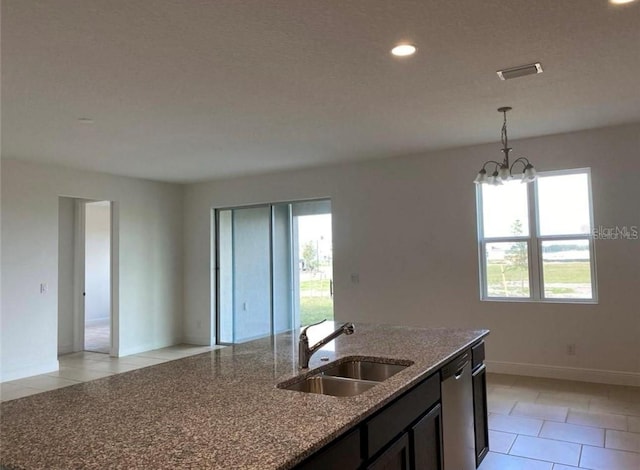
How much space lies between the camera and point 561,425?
362cm

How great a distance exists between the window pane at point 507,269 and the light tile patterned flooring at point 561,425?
97cm

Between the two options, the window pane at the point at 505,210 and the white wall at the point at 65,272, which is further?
the white wall at the point at 65,272

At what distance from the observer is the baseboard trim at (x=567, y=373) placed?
461 cm

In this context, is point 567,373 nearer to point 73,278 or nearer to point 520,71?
point 520,71

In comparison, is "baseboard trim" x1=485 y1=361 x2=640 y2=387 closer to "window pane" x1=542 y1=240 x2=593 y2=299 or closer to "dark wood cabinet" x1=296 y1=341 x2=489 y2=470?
"window pane" x1=542 y1=240 x2=593 y2=299

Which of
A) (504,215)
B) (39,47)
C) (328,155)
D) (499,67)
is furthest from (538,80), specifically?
(39,47)

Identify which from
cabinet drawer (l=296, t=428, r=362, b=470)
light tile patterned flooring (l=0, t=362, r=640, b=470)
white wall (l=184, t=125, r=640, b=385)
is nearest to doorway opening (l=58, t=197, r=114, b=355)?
light tile patterned flooring (l=0, t=362, r=640, b=470)

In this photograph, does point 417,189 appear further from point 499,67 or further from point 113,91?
point 113,91

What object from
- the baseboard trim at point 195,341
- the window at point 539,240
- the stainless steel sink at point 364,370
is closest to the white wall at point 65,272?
the baseboard trim at point 195,341

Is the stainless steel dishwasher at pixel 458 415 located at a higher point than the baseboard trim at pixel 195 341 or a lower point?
higher

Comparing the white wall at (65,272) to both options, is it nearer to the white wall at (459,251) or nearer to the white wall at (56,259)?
the white wall at (56,259)

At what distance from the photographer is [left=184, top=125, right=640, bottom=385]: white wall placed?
15.3 feet

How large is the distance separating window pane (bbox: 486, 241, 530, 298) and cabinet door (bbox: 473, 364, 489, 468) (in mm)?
2585

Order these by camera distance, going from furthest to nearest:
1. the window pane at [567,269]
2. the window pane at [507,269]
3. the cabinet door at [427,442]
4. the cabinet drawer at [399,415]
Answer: the window pane at [507,269]
the window pane at [567,269]
the cabinet door at [427,442]
the cabinet drawer at [399,415]
